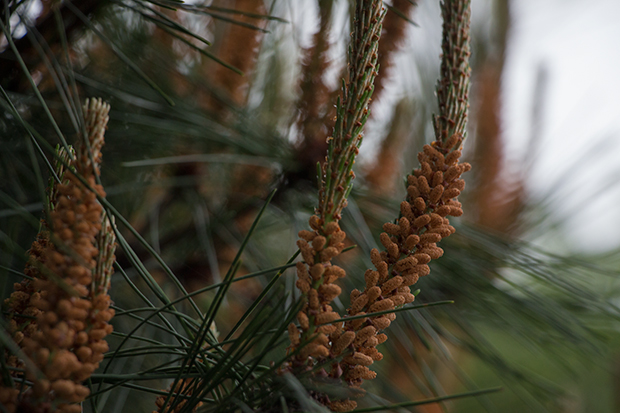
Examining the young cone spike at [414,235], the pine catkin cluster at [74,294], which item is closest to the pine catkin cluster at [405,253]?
the young cone spike at [414,235]

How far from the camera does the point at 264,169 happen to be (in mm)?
551

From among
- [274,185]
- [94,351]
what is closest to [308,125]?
[274,185]

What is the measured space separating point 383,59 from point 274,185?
Result: 172 millimetres

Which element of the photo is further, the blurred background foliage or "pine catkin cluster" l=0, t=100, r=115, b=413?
the blurred background foliage

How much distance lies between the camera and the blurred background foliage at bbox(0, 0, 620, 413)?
394 millimetres

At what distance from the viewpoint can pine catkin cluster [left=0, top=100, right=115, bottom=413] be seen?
0.17m

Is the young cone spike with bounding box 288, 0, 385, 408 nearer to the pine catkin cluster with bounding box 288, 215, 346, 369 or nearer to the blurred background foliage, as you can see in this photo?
the pine catkin cluster with bounding box 288, 215, 346, 369

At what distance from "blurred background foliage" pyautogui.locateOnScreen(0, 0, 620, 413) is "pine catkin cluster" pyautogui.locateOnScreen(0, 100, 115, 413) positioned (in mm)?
132

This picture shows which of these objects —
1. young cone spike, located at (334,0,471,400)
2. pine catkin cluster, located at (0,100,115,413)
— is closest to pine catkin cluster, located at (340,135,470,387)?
young cone spike, located at (334,0,471,400)

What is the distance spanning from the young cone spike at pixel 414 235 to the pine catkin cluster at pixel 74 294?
0.10 meters

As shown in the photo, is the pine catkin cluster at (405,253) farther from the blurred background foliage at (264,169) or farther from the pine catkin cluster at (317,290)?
the blurred background foliage at (264,169)

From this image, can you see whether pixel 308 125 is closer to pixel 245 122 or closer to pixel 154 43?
pixel 245 122

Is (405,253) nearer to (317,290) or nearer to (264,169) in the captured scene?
(317,290)

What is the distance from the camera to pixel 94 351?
0.59ft
